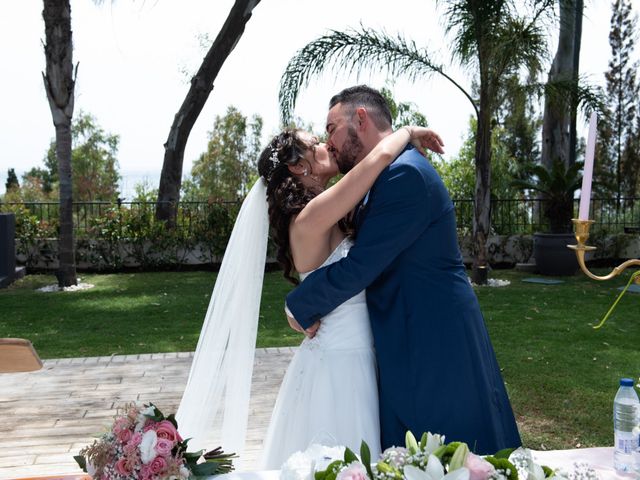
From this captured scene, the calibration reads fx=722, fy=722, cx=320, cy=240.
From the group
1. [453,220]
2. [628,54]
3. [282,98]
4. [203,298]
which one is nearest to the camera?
[453,220]

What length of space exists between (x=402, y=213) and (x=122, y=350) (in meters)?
5.88

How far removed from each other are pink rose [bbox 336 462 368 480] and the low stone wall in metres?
12.8

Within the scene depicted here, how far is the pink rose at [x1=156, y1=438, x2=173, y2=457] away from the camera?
5.88 feet

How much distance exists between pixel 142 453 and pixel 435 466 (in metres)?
0.75

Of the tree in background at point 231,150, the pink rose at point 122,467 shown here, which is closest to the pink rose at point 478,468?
the pink rose at point 122,467

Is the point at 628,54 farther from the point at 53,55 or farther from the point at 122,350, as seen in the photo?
the point at 122,350

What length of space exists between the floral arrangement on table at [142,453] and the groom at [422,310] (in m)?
0.76

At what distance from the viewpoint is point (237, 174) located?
46.1 meters

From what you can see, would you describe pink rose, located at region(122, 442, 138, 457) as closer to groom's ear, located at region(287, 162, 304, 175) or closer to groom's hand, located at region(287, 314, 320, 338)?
groom's hand, located at region(287, 314, 320, 338)

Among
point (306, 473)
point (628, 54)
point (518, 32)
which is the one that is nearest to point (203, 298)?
point (518, 32)

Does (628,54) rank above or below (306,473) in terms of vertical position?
above

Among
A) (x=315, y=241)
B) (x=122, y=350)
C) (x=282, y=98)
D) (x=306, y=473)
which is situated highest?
(x=282, y=98)

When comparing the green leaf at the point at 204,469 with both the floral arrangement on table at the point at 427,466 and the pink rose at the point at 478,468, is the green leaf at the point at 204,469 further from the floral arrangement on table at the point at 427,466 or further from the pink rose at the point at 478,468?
the pink rose at the point at 478,468

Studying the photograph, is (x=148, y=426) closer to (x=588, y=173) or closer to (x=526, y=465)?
(x=526, y=465)
